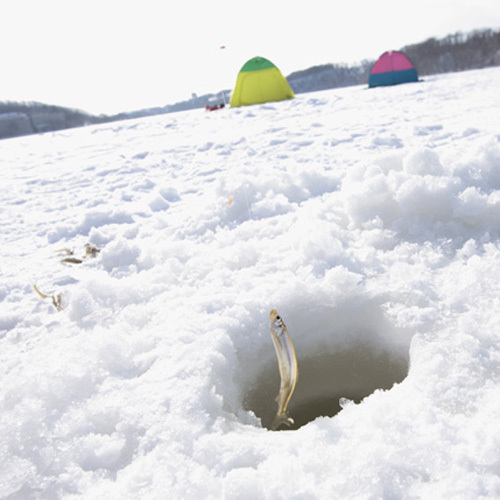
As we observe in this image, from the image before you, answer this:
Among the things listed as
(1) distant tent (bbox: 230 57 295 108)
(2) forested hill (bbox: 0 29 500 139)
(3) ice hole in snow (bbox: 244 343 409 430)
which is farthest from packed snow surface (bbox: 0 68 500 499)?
(2) forested hill (bbox: 0 29 500 139)

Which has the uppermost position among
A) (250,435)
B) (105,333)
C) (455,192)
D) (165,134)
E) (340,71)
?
(340,71)

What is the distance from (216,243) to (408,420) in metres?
1.84

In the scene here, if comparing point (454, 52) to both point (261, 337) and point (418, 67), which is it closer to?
point (418, 67)

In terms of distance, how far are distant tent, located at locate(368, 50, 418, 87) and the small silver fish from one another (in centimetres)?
1685

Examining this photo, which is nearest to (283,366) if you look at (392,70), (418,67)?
(392,70)

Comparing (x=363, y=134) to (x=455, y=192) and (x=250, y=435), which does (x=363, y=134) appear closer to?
(x=455, y=192)

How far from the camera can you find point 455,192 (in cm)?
256

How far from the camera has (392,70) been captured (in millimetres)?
15688

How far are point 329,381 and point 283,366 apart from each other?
0.56 metres

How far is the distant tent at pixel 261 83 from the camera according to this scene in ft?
45.9

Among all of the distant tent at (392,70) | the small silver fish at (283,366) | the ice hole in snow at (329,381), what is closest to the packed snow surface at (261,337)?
the ice hole in snow at (329,381)

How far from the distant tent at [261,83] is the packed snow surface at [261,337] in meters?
11.4

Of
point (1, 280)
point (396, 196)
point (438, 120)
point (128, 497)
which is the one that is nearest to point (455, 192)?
point (396, 196)

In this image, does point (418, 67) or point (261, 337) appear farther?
point (418, 67)
